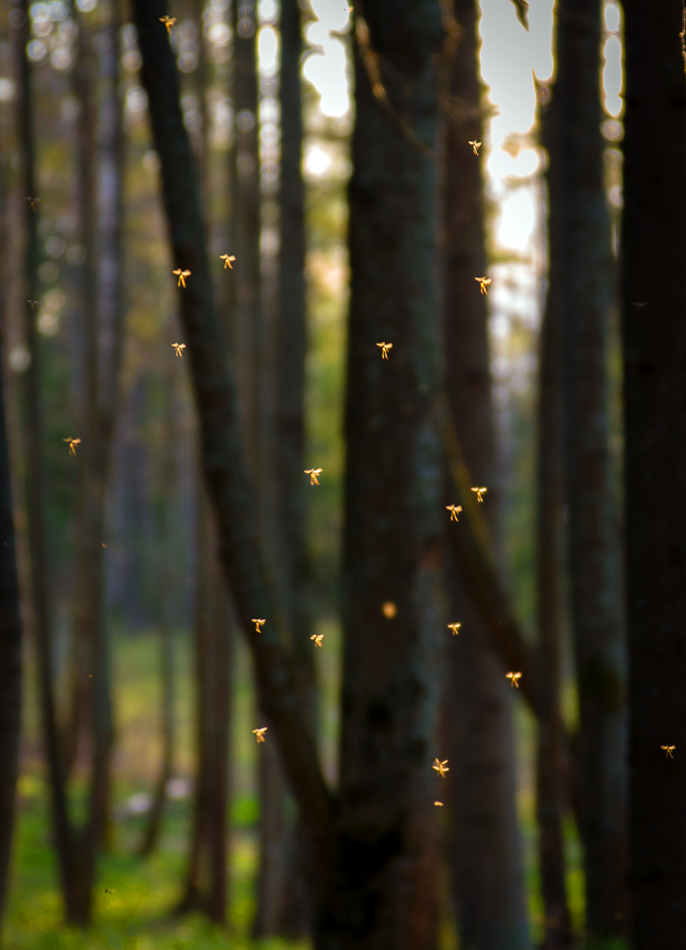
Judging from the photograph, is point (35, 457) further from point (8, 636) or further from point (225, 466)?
point (225, 466)

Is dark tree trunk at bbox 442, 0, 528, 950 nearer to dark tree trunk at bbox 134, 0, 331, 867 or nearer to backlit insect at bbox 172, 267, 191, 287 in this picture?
dark tree trunk at bbox 134, 0, 331, 867

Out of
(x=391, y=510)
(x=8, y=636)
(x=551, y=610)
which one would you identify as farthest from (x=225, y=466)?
(x=551, y=610)

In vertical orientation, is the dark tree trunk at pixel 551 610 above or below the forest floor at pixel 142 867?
above

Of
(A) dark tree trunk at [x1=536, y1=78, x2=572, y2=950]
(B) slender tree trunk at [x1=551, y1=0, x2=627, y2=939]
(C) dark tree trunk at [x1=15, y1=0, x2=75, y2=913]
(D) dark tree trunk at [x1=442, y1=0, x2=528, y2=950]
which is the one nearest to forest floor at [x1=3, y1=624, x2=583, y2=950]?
(D) dark tree trunk at [x1=442, y1=0, x2=528, y2=950]

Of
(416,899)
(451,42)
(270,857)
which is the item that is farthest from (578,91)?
(270,857)

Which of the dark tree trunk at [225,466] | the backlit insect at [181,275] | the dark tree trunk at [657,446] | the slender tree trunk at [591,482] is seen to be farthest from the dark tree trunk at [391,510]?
the slender tree trunk at [591,482]

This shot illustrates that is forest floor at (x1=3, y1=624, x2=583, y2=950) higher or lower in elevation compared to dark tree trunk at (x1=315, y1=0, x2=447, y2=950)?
lower

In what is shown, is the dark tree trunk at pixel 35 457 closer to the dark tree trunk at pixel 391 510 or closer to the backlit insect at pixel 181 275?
the backlit insect at pixel 181 275
